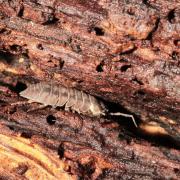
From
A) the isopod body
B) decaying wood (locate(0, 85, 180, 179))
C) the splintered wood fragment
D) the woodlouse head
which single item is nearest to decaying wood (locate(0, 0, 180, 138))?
the isopod body

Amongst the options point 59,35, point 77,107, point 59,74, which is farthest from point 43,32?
point 77,107

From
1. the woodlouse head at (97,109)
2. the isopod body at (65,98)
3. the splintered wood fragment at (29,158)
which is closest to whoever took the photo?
the splintered wood fragment at (29,158)

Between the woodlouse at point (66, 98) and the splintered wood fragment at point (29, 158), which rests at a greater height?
the woodlouse at point (66, 98)

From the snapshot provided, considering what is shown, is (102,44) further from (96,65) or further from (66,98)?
(66,98)

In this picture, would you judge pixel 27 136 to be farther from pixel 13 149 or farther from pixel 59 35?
pixel 59 35

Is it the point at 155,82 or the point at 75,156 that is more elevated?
the point at 155,82

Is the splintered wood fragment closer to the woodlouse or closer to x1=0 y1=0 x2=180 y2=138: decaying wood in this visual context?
the woodlouse

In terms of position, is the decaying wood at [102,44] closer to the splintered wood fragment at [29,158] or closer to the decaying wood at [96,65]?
the decaying wood at [96,65]

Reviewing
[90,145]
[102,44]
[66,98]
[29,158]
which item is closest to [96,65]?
[102,44]

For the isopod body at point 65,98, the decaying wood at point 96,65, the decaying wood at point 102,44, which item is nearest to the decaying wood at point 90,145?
the decaying wood at point 96,65
